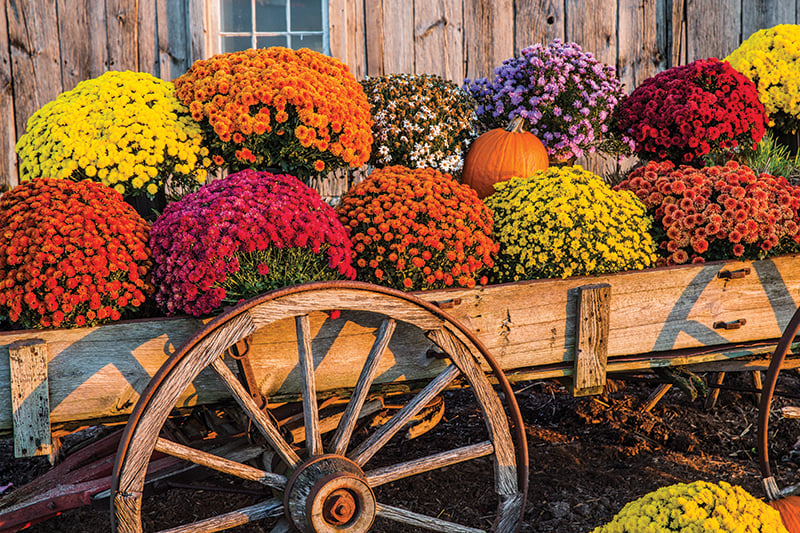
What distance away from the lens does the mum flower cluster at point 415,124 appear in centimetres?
303

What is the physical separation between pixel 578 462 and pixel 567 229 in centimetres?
107

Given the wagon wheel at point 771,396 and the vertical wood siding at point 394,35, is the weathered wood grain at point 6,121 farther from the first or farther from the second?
the wagon wheel at point 771,396

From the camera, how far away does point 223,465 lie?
1746 millimetres

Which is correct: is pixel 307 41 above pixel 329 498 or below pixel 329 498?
above

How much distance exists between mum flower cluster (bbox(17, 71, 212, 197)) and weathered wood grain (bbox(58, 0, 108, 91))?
1.58 metres

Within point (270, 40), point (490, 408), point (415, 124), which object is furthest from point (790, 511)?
point (270, 40)

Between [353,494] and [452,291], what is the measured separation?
2.21ft

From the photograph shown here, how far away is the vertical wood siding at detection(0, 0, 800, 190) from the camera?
4.10m

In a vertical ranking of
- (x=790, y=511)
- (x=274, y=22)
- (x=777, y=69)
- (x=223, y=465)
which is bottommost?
(x=790, y=511)

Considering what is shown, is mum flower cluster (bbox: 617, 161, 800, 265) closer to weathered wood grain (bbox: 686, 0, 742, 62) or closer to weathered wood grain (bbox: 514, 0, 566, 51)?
weathered wood grain (bbox: 514, 0, 566, 51)

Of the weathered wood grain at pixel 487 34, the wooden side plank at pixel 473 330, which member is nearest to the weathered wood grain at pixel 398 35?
the weathered wood grain at pixel 487 34

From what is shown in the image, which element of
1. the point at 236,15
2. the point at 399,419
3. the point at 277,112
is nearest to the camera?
the point at 399,419

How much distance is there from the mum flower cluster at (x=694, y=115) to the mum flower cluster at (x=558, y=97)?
0.17 metres

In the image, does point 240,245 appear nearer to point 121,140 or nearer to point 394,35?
point 121,140
